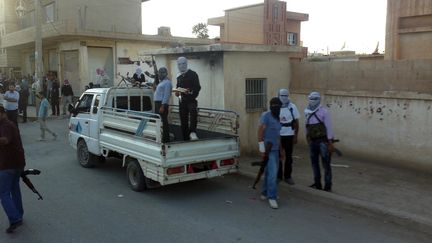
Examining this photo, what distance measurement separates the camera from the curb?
18.3 feet

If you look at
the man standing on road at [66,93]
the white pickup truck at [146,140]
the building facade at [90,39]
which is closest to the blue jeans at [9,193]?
the white pickup truck at [146,140]

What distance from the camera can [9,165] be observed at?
540 cm

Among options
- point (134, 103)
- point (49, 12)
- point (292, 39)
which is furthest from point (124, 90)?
point (292, 39)

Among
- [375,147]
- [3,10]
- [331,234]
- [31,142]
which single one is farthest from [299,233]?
[3,10]

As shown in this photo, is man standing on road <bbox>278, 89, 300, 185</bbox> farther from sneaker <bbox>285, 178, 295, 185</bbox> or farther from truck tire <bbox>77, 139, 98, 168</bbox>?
truck tire <bbox>77, 139, 98, 168</bbox>

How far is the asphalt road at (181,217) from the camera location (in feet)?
17.5

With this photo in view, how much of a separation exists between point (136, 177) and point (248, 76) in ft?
13.1

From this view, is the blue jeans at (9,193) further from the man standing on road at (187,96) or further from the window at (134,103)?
the window at (134,103)

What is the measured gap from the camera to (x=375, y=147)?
9.26 meters

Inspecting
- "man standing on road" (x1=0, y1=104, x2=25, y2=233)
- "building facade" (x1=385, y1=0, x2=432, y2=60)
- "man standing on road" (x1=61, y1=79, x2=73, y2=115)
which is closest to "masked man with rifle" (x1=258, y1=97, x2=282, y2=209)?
"man standing on road" (x1=0, y1=104, x2=25, y2=233)

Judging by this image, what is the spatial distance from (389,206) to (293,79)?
538 cm

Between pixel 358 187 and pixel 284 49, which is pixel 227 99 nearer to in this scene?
pixel 284 49

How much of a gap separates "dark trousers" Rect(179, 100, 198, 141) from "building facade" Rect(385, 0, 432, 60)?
816 cm

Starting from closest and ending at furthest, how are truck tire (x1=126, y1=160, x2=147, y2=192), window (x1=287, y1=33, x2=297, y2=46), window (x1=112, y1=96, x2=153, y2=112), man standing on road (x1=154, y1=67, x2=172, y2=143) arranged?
truck tire (x1=126, y1=160, x2=147, y2=192) → man standing on road (x1=154, y1=67, x2=172, y2=143) → window (x1=112, y1=96, x2=153, y2=112) → window (x1=287, y1=33, x2=297, y2=46)
